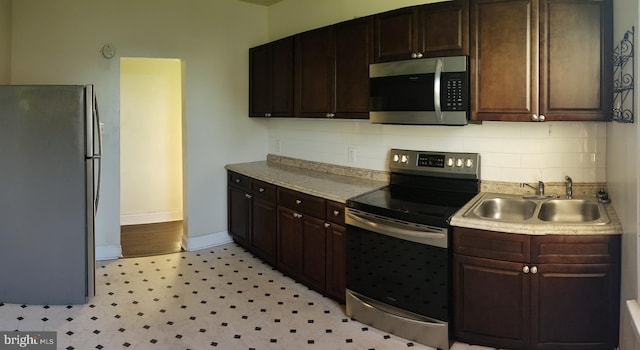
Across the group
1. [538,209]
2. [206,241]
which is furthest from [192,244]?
[538,209]

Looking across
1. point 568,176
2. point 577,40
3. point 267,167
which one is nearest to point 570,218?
point 568,176

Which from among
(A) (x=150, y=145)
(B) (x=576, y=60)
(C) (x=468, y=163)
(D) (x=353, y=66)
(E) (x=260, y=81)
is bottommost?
(C) (x=468, y=163)

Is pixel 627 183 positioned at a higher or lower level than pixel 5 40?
lower

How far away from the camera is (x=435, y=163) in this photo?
3516 millimetres

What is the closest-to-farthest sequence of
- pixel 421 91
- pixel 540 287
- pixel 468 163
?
1. pixel 540 287
2. pixel 421 91
3. pixel 468 163

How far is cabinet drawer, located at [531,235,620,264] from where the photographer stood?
8.20 feet

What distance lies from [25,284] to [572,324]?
3654mm

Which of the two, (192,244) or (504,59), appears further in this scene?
(192,244)

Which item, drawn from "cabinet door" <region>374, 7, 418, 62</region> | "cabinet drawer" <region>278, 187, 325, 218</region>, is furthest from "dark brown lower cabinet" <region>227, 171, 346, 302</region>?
"cabinet door" <region>374, 7, 418, 62</region>

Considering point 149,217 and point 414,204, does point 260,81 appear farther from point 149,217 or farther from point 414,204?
point 149,217

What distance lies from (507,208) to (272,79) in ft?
8.51

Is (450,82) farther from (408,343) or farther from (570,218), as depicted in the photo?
(408,343)

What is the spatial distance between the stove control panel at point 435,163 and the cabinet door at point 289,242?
0.89 metres

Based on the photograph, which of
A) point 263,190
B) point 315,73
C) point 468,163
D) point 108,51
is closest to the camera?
→ point 468,163
